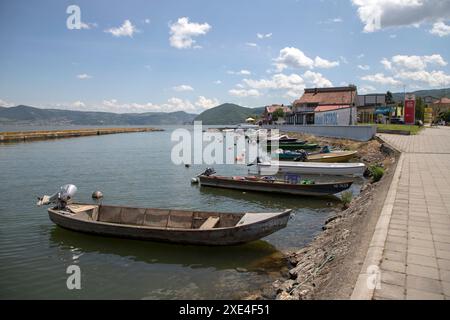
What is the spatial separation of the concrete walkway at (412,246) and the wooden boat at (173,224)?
→ 4857 millimetres

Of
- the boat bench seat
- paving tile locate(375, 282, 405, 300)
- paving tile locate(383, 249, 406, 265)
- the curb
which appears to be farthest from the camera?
the boat bench seat

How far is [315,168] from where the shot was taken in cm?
3372

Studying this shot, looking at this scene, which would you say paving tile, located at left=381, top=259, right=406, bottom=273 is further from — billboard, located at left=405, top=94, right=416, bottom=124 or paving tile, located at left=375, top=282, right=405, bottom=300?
billboard, located at left=405, top=94, right=416, bottom=124

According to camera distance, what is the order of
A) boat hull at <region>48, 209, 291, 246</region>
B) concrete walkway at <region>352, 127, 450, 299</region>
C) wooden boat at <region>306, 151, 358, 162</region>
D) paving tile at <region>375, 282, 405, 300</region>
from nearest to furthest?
paving tile at <region>375, 282, 405, 300</region> → concrete walkway at <region>352, 127, 450, 299</region> → boat hull at <region>48, 209, 291, 246</region> → wooden boat at <region>306, 151, 358, 162</region>

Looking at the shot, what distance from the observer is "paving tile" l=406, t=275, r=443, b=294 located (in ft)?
23.2

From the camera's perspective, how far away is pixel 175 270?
1343cm

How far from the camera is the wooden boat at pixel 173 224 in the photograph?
14.6 metres

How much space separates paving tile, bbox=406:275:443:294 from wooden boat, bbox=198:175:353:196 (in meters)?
17.7

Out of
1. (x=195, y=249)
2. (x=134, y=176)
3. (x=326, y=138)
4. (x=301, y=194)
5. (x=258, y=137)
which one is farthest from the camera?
(x=258, y=137)

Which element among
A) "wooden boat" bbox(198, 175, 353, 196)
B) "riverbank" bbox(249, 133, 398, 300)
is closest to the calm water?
"wooden boat" bbox(198, 175, 353, 196)

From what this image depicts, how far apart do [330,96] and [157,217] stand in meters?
82.6
